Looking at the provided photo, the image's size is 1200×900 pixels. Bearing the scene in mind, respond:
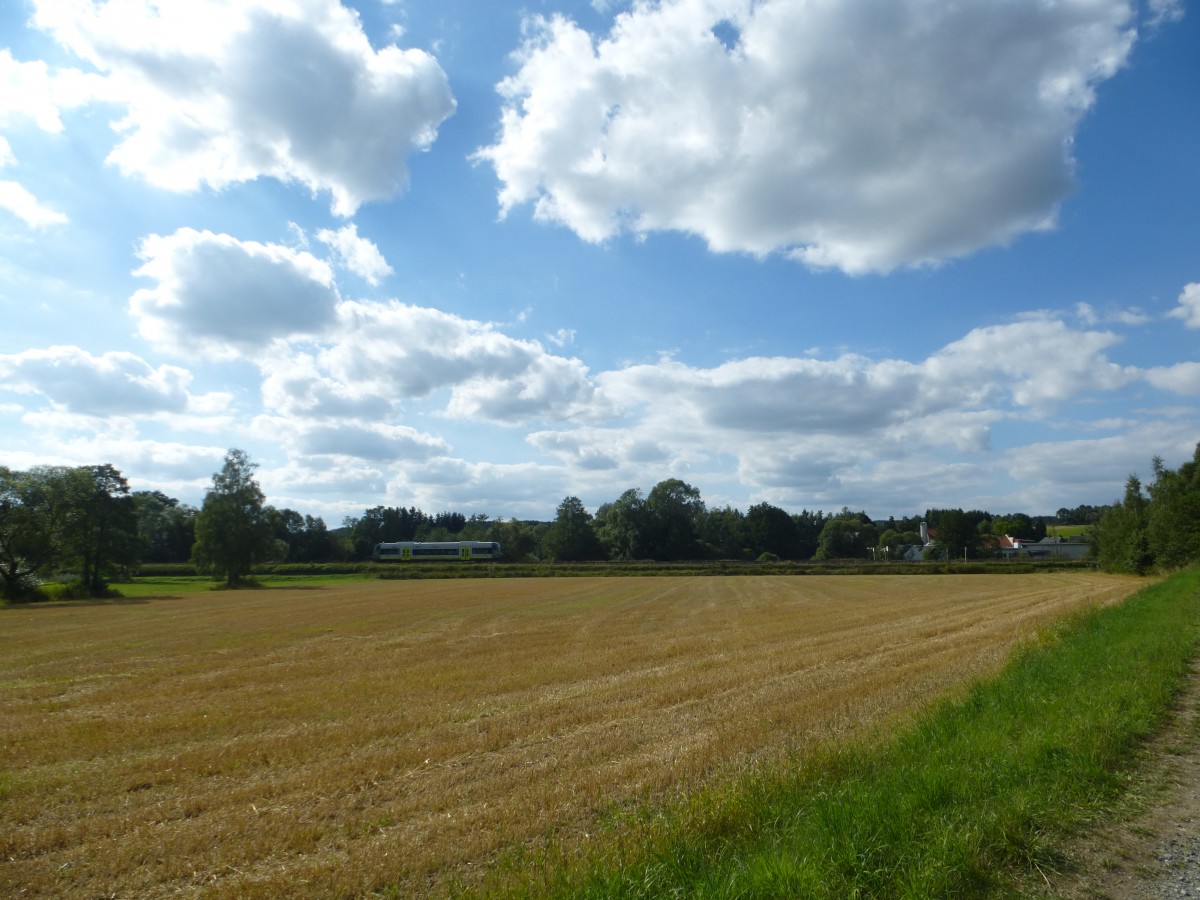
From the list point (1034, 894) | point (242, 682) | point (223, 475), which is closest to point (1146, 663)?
point (1034, 894)

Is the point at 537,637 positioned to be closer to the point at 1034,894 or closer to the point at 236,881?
the point at 236,881

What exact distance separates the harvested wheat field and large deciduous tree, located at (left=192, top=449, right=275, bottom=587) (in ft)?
199

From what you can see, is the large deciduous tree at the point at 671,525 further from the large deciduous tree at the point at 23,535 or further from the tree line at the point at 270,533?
the large deciduous tree at the point at 23,535

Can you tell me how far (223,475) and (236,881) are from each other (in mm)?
89977

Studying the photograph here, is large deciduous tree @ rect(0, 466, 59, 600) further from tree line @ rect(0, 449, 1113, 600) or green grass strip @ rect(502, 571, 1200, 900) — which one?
green grass strip @ rect(502, 571, 1200, 900)

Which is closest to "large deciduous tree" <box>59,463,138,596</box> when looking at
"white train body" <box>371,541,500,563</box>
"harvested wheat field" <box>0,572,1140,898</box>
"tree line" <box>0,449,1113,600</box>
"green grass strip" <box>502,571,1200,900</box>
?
"tree line" <box>0,449,1113,600</box>

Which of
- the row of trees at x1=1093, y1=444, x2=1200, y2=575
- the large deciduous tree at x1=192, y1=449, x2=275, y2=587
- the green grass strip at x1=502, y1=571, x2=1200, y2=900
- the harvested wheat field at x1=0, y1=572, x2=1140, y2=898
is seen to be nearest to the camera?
the green grass strip at x1=502, y1=571, x2=1200, y2=900

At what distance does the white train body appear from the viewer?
5080 inches

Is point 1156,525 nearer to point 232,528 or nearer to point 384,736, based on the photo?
point 384,736

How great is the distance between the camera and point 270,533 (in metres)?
85.6

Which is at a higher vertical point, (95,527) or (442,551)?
(95,527)

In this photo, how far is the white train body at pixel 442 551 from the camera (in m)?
129

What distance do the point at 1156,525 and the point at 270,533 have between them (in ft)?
298

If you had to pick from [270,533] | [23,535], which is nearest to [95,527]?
[23,535]
